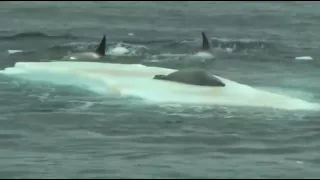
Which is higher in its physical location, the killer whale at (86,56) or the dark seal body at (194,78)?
the killer whale at (86,56)

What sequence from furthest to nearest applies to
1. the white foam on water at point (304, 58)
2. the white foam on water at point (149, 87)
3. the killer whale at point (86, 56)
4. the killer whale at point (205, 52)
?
the killer whale at point (205, 52) < the white foam on water at point (304, 58) < the killer whale at point (86, 56) < the white foam on water at point (149, 87)

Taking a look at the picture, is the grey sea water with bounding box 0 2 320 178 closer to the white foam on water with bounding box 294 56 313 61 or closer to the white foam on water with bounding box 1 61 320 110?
the white foam on water with bounding box 294 56 313 61

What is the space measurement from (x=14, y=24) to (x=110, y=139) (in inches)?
1504

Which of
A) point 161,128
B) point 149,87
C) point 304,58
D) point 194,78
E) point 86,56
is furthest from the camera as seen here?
point 304,58

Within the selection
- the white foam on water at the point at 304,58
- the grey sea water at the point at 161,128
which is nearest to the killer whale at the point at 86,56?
the grey sea water at the point at 161,128

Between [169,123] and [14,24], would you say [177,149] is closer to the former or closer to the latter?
[169,123]

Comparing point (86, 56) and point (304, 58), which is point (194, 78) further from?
point (304, 58)

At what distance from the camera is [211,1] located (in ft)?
292

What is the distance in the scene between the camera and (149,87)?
25109 mm

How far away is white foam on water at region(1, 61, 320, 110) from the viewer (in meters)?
23.8

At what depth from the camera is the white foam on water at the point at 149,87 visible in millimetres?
23797

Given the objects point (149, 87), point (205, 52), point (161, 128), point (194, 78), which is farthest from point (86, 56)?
point (161, 128)

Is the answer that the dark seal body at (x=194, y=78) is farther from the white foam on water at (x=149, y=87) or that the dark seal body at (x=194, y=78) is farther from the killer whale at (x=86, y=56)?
the killer whale at (x=86, y=56)

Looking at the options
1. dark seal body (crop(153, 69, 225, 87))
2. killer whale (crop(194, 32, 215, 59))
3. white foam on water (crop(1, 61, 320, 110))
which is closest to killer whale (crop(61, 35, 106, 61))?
killer whale (crop(194, 32, 215, 59))
